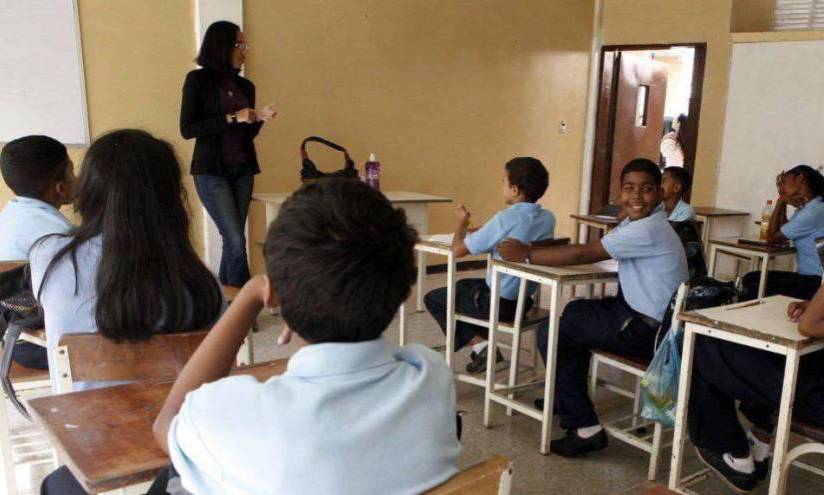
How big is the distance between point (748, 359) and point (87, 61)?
3.77 m

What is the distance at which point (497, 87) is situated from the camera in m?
6.05

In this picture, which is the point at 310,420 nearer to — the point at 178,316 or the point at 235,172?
the point at 178,316

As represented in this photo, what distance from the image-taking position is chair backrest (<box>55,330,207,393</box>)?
1290mm

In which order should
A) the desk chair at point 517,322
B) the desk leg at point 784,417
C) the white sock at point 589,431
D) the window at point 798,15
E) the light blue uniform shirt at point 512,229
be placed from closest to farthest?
the desk leg at point 784,417 < the white sock at point 589,431 < the desk chair at point 517,322 < the light blue uniform shirt at point 512,229 < the window at point 798,15

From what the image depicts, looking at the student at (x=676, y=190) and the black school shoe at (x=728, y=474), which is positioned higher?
the student at (x=676, y=190)

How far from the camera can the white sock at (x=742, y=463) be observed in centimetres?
215

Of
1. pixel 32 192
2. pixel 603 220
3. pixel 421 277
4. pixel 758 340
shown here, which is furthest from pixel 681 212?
pixel 32 192

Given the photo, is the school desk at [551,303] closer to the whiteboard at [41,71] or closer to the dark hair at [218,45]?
the dark hair at [218,45]

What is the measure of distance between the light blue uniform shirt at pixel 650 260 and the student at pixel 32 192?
6.01 feet

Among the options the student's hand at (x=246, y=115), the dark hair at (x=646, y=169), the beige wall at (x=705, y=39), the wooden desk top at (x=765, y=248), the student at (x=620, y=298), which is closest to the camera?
the student at (x=620, y=298)

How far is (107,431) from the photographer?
1112mm

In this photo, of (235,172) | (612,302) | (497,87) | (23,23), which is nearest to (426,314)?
(235,172)

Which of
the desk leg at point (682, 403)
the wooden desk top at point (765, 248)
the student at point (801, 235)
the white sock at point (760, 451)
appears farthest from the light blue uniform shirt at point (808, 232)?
the desk leg at point (682, 403)

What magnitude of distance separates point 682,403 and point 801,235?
2.39 metres
